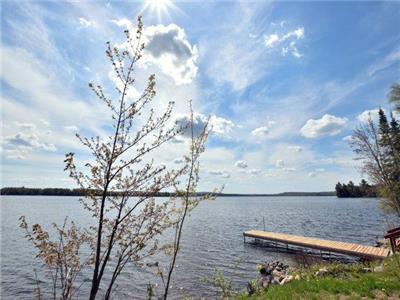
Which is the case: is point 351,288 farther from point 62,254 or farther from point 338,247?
point 338,247

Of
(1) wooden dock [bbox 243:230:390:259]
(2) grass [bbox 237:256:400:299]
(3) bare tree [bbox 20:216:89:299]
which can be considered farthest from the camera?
(1) wooden dock [bbox 243:230:390:259]

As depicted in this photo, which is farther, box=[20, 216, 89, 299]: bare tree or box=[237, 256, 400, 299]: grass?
box=[237, 256, 400, 299]: grass

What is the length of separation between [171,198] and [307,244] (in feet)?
72.1

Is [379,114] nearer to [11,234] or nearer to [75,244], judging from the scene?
[75,244]

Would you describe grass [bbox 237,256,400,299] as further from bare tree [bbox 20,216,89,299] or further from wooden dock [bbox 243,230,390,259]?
wooden dock [bbox 243,230,390,259]

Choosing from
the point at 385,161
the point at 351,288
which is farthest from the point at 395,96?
the point at 351,288

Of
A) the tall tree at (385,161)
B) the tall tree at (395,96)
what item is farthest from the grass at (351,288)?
the tall tree at (395,96)

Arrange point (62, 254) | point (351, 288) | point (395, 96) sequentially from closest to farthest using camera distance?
1. point (62, 254)
2. point (351, 288)
3. point (395, 96)

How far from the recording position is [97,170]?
11.6ft

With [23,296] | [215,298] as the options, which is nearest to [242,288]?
[215,298]

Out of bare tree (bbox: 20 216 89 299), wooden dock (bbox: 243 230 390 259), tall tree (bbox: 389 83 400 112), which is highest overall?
tall tree (bbox: 389 83 400 112)

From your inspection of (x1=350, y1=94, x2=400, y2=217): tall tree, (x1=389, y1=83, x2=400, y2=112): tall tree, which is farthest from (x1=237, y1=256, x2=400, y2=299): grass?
(x1=389, y1=83, x2=400, y2=112): tall tree

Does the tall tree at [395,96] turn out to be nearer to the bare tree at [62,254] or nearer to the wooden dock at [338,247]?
the wooden dock at [338,247]

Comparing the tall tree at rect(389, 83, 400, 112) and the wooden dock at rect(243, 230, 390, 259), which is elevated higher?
the tall tree at rect(389, 83, 400, 112)
